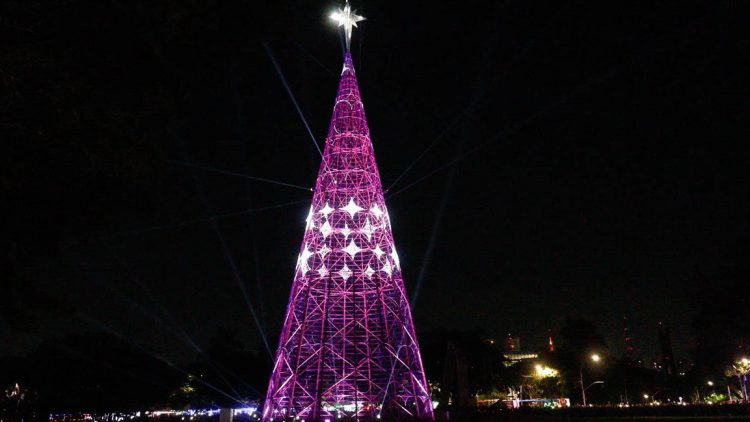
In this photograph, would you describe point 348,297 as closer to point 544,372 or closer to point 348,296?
point 348,296

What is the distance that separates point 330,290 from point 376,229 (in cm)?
308

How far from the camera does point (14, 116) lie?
8836mm

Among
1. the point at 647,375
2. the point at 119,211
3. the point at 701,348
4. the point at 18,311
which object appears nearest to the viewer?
the point at 18,311

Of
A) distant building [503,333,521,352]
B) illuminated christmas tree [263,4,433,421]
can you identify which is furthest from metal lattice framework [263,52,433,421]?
distant building [503,333,521,352]

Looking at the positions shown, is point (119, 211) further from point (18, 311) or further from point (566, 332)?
point (566, 332)

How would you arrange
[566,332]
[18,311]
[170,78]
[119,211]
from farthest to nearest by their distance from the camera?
[566,332] < [119,211] < [18,311] < [170,78]

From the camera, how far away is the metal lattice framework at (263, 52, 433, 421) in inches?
833

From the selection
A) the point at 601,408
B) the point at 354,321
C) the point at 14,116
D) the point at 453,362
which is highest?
the point at 14,116

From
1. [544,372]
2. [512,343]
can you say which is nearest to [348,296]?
[544,372]

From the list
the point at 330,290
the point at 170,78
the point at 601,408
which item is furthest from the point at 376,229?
the point at 601,408

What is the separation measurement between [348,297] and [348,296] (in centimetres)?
36

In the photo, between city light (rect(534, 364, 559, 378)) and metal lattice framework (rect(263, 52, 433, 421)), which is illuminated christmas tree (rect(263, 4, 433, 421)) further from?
city light (rect(534, 364, 559, 378))

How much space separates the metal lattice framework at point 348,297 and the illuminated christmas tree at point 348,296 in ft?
0.14

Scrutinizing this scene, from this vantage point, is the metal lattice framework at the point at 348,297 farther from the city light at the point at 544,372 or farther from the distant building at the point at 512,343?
the distant building at the point at 512,343
